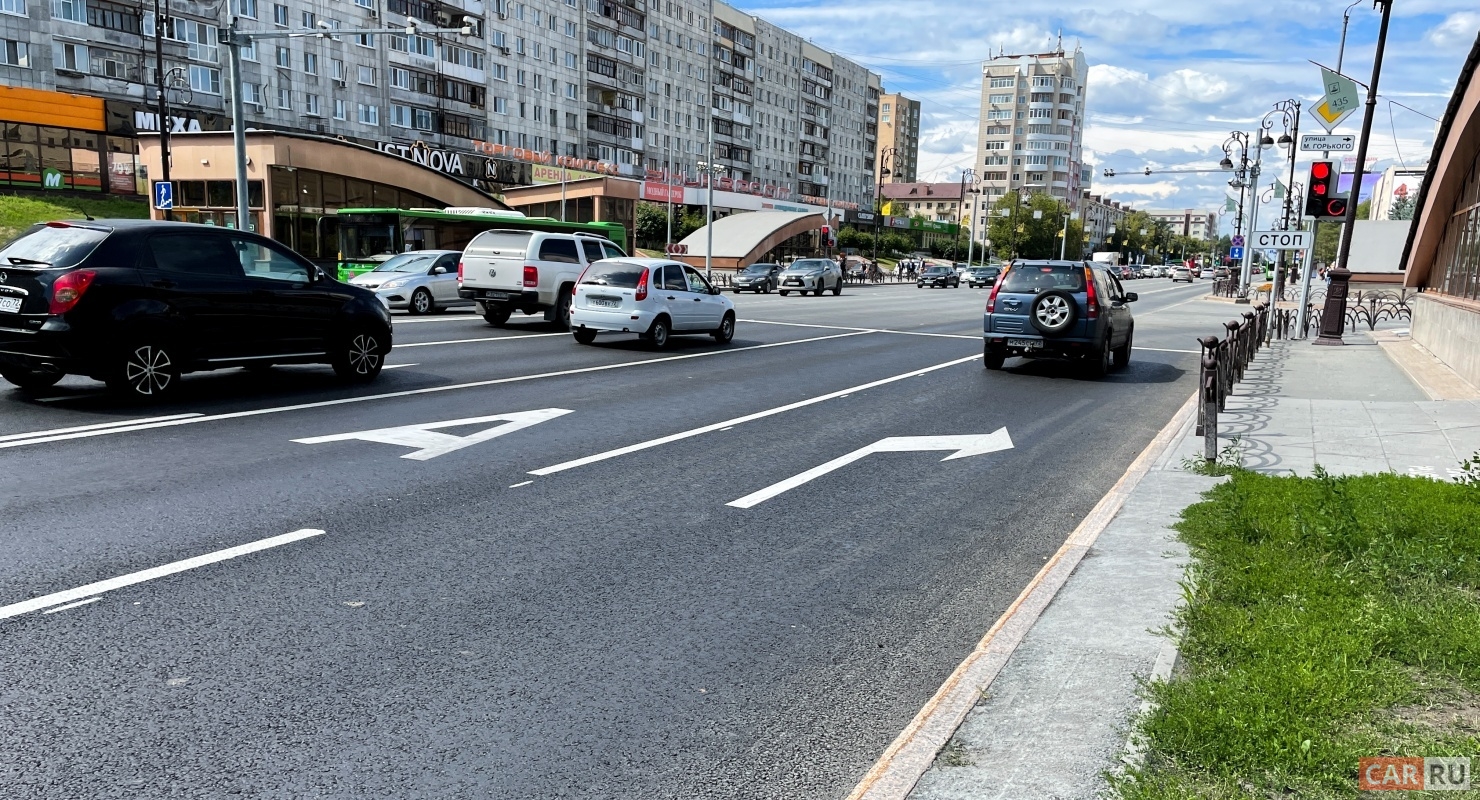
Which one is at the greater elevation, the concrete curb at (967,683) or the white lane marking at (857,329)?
the white lane marking at (857,329)

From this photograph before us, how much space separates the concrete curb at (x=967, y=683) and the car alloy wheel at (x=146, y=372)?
8437mm

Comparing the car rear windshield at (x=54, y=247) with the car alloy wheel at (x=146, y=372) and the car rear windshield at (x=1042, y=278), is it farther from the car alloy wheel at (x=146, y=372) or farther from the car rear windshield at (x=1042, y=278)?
the car rear windshield at (x=1042, y=278)

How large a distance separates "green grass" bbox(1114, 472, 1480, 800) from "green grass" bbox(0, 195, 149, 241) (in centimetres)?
4180

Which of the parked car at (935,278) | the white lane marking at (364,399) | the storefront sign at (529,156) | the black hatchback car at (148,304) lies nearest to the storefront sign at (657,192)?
the storefront sign at (529,156)

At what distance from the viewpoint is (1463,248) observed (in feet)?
60.5

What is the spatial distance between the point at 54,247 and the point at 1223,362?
39.6 feet

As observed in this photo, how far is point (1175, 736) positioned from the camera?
3432mm

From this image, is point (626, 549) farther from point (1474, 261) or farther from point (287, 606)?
point (1474, 261)

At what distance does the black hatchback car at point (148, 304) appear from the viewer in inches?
363

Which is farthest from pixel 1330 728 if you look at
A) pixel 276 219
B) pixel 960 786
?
pixel 276 219

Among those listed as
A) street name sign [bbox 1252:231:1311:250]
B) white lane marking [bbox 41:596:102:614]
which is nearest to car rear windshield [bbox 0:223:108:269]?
white lane marking [bbox 41:596:102:614]

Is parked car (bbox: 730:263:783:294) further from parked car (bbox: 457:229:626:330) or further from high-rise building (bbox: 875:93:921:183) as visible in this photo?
high-rise building (bbox: 875:93:921:183)

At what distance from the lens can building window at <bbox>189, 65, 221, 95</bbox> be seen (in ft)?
174

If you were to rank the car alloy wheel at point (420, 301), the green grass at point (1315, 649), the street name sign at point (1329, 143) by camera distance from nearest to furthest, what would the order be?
the green grass at point (1315, 649), the street name sign at point (1329, 143), the car alloy wheel at point (420, 301)
